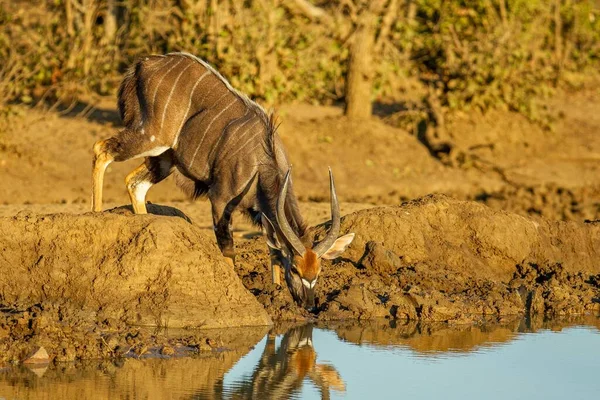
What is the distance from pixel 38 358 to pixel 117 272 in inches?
40.5

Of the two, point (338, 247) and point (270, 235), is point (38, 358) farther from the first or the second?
point (338, 247)

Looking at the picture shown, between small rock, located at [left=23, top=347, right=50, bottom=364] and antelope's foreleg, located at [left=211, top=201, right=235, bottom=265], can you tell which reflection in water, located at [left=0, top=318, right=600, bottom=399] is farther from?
antelope's foreleg, located at [left=211, top=201, right=235, bottom=265]

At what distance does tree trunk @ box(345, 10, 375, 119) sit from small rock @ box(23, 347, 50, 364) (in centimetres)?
891

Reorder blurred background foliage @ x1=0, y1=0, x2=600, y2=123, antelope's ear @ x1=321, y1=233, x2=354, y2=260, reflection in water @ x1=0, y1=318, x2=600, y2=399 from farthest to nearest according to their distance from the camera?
1. blurred background foliage @ x1=0, y1=0, x2=600, y2=123
2. antelope's ear @ x1=321, y1=233, x2=354, y2=260
3. reflection in water @ x1=0, y1=318, x2=600, y2=399

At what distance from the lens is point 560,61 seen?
17.4 metres

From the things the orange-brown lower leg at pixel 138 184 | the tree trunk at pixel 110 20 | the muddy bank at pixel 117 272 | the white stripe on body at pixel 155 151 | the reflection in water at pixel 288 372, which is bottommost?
the reflection in water at pixel 288 372

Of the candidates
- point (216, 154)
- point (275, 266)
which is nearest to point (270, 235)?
point (275, 266)

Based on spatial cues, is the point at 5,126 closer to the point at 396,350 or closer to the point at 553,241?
the point at 553,241

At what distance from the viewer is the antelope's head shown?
759 centimetres

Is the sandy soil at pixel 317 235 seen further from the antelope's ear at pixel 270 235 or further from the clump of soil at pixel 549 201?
the antelope's ear at pixel 270 235

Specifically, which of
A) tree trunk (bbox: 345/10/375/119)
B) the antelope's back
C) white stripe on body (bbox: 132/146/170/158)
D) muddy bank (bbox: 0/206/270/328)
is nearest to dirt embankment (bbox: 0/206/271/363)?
muddy bank (bbox: 0/206/270/328)

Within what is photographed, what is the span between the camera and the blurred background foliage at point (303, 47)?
44.6 ft

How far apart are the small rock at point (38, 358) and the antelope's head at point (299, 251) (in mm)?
1758

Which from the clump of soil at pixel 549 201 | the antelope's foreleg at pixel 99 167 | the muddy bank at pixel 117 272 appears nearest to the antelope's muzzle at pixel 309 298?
the muddy bank at pixel 117 272
